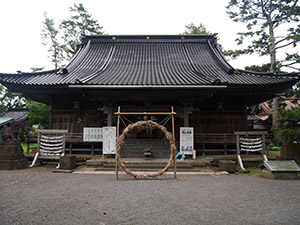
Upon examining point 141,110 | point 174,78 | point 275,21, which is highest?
point 275,21

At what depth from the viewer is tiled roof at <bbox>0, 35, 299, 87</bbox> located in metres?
9.15

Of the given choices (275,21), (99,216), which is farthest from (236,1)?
(99,216)

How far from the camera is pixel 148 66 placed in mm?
12195

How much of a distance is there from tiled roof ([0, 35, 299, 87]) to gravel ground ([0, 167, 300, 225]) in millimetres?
4627

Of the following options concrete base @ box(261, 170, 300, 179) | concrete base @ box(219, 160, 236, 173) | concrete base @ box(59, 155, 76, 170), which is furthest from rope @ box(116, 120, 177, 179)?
concrete base @ box(261, 170, 300, 179)

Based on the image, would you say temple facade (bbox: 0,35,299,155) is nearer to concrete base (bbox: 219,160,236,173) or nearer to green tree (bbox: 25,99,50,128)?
concrete base (bbox: 219,160,236,173)

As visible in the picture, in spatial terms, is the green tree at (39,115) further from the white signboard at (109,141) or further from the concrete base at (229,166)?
the concrete base at (229,166)

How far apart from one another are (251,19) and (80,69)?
17.5m

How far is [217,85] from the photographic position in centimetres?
829

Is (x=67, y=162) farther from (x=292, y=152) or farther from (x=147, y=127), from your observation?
(x=292, y=152)

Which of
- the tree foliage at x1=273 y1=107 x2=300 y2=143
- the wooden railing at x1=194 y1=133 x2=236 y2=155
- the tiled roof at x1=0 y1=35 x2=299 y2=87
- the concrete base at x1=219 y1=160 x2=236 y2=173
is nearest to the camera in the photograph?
the tree foliage at x1=273 y1=107 x2=300 y2=143

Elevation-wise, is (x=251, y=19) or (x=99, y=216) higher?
(x=251, y=19)

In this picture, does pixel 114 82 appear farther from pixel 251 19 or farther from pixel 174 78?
pixel 251 19

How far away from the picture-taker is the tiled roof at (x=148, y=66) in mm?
9148
